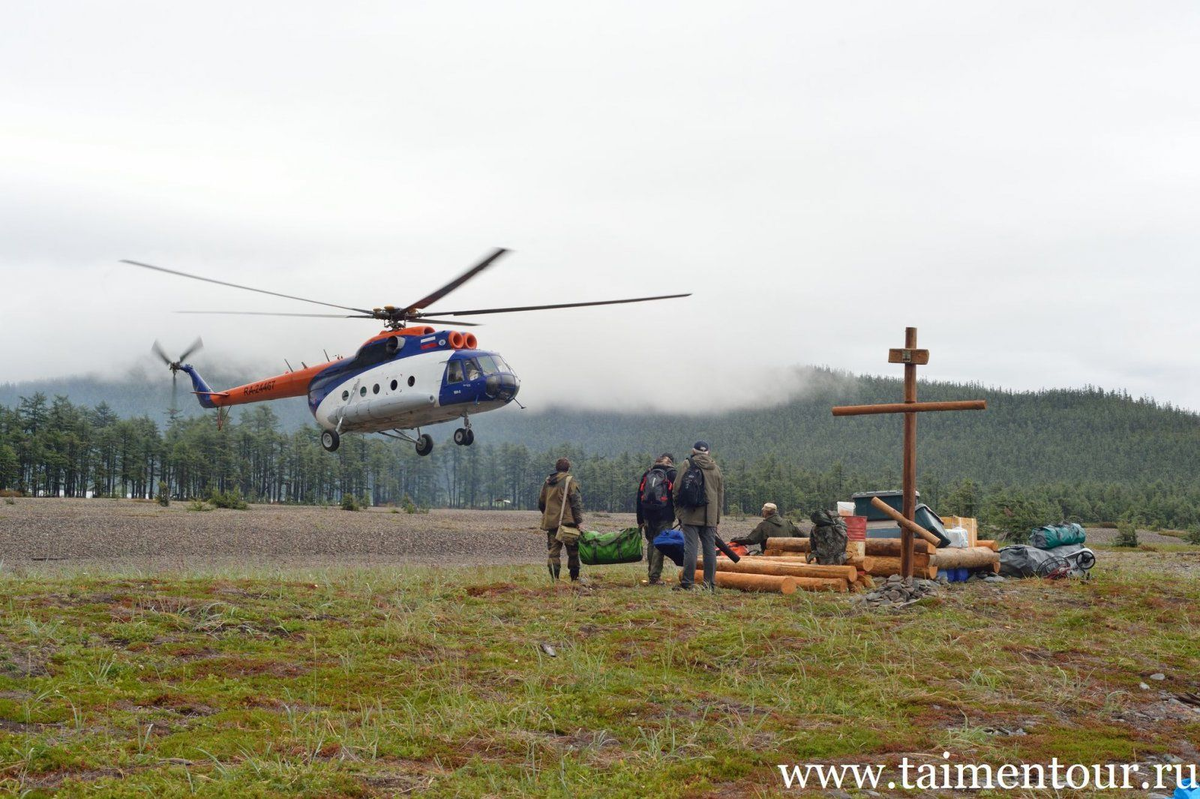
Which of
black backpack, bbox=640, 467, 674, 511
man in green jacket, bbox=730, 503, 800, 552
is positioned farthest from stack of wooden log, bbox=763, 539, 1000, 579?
black backpack, bbox=640, 467, 674, 511

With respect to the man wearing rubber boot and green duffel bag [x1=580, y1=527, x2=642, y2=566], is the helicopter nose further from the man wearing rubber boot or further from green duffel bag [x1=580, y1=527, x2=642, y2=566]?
the man wearing rubber boot

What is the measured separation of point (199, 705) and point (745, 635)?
5907 millimetres

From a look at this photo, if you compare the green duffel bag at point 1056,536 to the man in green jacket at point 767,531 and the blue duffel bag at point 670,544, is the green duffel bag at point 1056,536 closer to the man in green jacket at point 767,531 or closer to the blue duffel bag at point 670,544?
the man in green jacket at point 767,531

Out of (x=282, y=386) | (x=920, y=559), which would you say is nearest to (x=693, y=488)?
(x=920, y=559)

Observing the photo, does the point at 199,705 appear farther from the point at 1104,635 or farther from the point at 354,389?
the point at 354,389

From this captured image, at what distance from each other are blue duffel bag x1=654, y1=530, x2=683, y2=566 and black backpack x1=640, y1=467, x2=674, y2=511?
584 millimetres

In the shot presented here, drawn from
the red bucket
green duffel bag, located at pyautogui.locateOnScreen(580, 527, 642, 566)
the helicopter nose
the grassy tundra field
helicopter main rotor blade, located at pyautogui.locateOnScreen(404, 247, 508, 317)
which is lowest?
the grassy tundra field

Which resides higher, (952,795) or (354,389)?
(354,389)

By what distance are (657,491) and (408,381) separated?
12198 mm

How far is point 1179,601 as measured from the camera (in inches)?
584

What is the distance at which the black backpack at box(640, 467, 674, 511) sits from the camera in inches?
639

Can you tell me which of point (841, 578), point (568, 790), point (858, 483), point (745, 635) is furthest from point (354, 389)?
point (858, 483)

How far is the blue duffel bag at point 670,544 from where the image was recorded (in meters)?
16.7

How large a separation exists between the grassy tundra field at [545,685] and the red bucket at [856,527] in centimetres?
243
